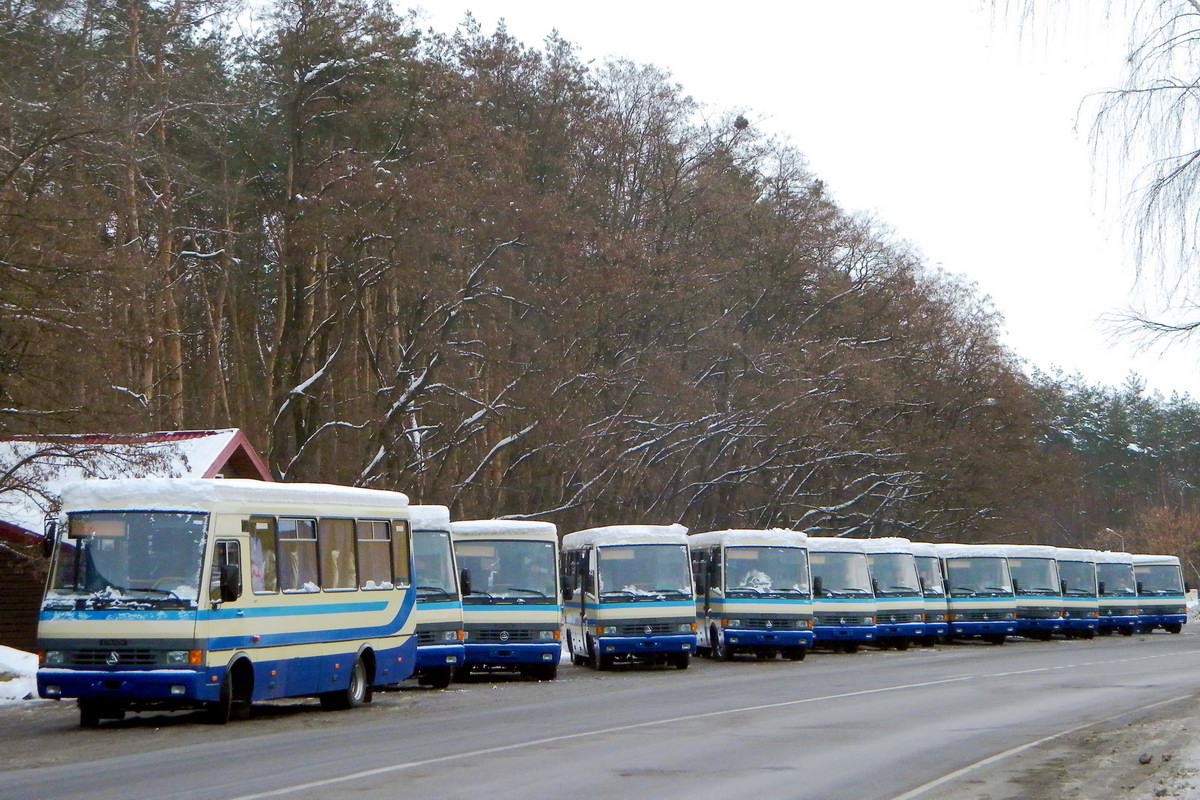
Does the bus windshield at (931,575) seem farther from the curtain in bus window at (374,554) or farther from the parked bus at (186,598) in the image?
the parked bus at (186,598)

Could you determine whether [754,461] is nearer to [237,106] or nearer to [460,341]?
[460,341]

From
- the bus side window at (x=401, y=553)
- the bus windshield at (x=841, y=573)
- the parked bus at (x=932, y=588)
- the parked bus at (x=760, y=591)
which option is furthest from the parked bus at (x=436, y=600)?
the parked bus at (x=932, y=588)

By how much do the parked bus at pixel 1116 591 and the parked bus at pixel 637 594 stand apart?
24814 mm

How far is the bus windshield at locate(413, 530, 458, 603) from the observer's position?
2528cm

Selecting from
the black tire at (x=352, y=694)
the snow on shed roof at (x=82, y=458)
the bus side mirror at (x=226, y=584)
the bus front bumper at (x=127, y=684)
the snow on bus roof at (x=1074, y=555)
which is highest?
the snow on shed roof at (x=82, y=458)

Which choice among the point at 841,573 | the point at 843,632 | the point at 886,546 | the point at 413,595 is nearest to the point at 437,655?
the point at 413,595

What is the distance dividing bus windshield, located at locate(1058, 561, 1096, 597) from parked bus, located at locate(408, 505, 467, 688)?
1063 inches

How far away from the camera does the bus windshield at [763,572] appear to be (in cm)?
3216

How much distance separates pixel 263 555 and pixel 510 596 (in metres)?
9.82

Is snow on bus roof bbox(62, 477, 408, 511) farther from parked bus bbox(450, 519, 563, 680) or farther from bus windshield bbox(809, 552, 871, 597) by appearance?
bus windshield bbox(809, 552, 871, 597)

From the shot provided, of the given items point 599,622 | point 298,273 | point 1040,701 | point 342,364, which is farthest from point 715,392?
point 1040,701

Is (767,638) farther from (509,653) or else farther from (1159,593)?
(1159,593)

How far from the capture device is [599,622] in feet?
95.3

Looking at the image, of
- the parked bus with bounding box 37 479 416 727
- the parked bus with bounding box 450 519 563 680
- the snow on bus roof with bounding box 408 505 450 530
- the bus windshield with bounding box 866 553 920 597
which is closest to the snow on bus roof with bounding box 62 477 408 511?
the parked bus with bounding box 37 479 416 727
